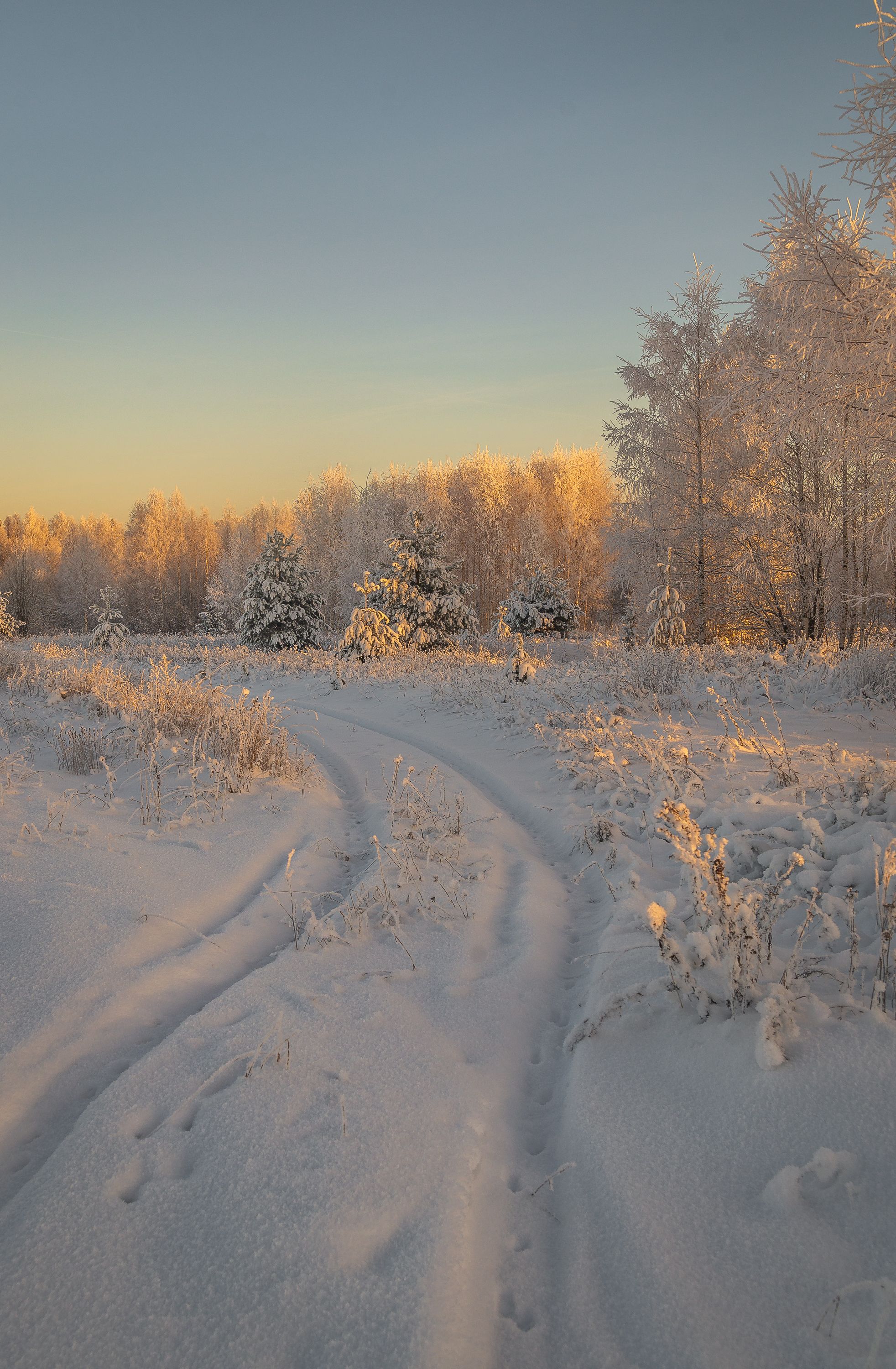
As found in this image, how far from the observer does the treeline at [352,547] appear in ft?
137

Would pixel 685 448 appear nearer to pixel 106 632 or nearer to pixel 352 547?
pixel 106 632

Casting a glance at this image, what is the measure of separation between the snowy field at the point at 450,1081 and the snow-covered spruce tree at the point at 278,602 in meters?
21.3

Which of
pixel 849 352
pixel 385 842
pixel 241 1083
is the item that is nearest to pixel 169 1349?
pixel 241 1083

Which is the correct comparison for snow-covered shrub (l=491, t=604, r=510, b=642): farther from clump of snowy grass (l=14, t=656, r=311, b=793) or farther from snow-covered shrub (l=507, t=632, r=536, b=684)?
clump of snowy grass (l=14, t=656, r=311, b=793)

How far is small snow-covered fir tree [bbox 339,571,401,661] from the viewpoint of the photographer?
18.6 meters

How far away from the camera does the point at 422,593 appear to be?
23312 millimetres

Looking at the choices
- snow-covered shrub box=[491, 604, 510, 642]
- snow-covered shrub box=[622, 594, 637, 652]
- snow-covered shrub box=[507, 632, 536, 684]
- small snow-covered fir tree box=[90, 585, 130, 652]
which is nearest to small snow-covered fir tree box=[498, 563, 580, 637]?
snow-covered shrub box=[491, 604, 510, 642]

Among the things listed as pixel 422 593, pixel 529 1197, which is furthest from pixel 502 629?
pixel 529 1197

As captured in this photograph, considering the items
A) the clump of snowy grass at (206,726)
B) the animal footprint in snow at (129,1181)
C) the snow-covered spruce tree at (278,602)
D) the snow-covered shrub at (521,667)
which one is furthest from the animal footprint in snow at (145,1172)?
the snow-covered spruce tree at (278,602)

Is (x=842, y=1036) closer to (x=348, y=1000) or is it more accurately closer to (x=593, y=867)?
(x=348, y=1000)

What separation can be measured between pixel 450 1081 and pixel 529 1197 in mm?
507

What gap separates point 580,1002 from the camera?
305cm

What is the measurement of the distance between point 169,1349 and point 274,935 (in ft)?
Result: 6.86

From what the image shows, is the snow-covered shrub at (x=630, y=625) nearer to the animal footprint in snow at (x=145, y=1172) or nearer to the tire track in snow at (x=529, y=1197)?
the tire track in snow at (x=529, y=1197)
